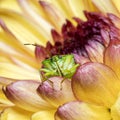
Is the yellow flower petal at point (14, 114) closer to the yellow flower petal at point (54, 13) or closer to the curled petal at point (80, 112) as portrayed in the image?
the curled petal at point (80, 112)

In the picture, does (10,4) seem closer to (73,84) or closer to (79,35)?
(79,35)

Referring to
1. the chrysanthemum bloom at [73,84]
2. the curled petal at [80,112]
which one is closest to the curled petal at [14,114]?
the chrysanthemum bloom at [73,84]

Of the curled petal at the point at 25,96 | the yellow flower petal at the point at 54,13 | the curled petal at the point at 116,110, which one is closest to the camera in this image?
Result: the curled petal at the point at 116,110

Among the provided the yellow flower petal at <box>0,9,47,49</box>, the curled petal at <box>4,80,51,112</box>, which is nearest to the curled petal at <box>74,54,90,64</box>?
the curled petal at <box>4,80,51,112</box>

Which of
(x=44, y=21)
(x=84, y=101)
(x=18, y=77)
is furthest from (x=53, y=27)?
(x=84, y=101)

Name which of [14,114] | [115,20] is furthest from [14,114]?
[115,20]

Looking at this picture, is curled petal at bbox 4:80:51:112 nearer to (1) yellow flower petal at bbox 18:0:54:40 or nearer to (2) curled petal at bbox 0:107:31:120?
(2) curled petal at bbox 0:107:31:120

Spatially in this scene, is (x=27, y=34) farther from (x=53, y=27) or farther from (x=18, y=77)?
(x=18, y=77)
